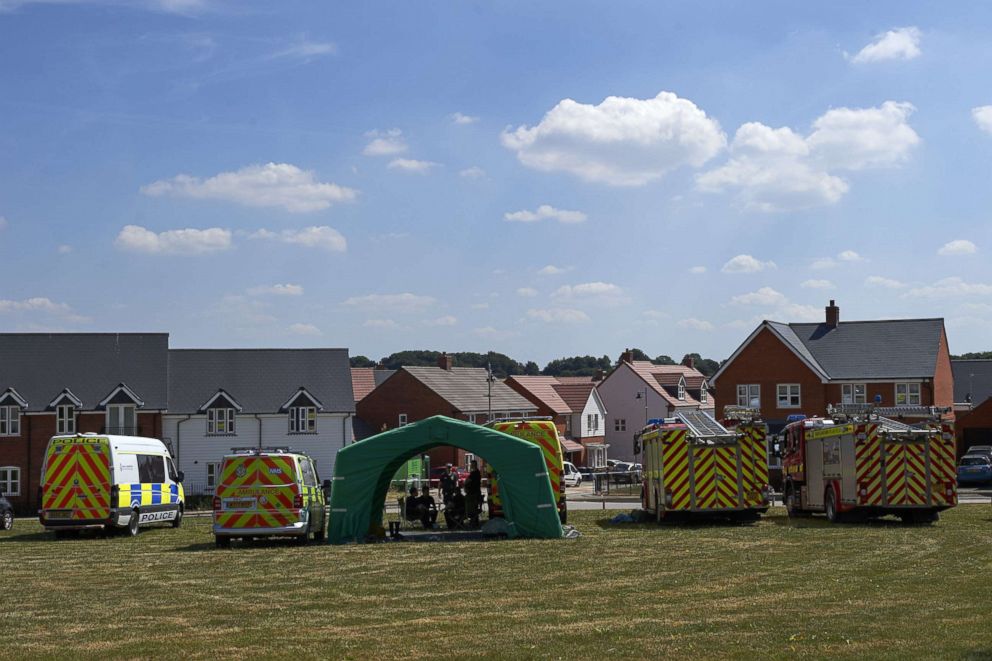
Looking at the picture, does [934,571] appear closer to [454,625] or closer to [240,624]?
[454,625]

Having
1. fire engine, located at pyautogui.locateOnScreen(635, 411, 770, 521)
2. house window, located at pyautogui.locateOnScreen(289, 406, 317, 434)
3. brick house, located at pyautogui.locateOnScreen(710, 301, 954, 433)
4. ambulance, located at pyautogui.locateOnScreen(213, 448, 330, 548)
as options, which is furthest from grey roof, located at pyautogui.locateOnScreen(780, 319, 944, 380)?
ambulance, located at pyautogui.locateOnScreen(213, 448, 330, 548)

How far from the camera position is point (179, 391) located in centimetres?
6009

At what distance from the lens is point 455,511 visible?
28953 millimetres

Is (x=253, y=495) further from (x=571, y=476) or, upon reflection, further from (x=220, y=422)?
A: (x=571, y=476)

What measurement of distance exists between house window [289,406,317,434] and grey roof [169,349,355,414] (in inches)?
28.3

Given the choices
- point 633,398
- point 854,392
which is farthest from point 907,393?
point 633,398

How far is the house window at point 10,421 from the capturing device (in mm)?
55781

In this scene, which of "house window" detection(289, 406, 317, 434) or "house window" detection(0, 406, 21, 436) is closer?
"house window" detection(0, 406, 21, 436)

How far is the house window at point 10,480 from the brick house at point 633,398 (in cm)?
4873

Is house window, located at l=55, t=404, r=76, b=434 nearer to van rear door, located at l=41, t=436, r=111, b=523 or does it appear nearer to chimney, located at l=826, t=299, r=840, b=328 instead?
van rear door, located at l=41, t=436, r=111, b=523

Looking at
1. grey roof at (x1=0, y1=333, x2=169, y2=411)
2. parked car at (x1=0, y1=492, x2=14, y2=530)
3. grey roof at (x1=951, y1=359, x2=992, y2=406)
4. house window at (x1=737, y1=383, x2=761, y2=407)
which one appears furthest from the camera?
grey roof at (x1=951, y1=359, x2=992, y2=406)

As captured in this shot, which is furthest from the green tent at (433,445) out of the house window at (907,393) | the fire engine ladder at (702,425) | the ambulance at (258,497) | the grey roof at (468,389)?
the grey roof at (468,389)

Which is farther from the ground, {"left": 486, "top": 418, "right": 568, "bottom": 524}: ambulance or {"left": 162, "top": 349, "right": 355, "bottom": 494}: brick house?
{"left": 162, "top": 349, "right": 355, "bottom": 494}: brick house

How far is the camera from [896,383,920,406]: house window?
201 feet
